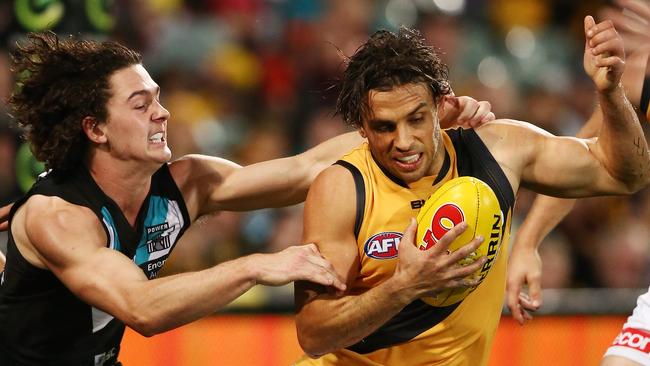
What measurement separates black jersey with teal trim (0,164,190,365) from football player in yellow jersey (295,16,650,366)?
81 cm

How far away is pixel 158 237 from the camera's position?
4.51m

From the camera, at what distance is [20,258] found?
13.7 feet

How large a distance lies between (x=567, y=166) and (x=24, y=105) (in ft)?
7.34

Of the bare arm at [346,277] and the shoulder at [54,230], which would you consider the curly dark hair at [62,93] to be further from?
the bare arm at [346,277]

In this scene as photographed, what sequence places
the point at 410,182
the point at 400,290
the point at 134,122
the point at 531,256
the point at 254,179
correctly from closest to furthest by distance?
the point at 400,290
the point at 410,182
the point at 134,122
the point at 254,179
the point at 531,256

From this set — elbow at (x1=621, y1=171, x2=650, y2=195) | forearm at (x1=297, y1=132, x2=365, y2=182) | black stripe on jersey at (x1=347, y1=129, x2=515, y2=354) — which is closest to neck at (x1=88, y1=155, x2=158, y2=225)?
forearm at (x1=297, y1=132, x2=365, y2=182)

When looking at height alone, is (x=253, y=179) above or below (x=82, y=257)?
above

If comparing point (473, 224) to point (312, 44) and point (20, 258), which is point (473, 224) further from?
point (312, 44)

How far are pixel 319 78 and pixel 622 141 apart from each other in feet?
14.7

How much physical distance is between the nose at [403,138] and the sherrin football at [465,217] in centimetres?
20

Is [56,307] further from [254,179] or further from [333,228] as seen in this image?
Answer: [333,228]

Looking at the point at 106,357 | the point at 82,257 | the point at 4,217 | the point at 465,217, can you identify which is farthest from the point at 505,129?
the point at 4,217

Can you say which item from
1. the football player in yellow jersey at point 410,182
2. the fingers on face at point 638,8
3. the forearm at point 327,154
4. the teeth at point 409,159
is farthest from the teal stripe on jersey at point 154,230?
the fingers on face at point 638,8

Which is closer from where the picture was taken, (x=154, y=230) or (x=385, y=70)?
(x=385, y=70)
